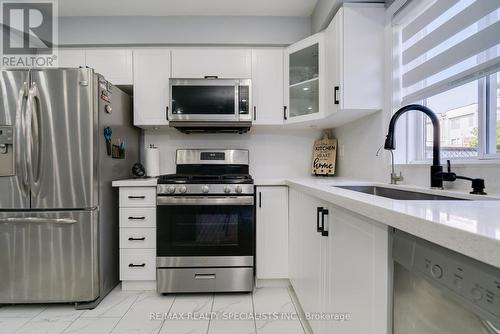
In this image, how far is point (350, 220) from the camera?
1009 mm

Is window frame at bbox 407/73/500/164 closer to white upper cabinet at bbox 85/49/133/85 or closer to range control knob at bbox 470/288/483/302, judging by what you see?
range control knob at bbox 470/288/483/302

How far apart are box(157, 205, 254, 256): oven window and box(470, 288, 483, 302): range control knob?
160 cm

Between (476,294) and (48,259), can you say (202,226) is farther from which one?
(476,294)

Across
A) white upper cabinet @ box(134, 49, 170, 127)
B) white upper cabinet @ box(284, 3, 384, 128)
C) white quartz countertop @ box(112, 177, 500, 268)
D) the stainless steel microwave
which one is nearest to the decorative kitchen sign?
white upper cabinet @ box(284, 3, 384, 128)

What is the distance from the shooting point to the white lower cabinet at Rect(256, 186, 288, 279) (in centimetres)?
211

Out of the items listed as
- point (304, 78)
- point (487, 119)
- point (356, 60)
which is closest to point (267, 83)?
point (304, 78)

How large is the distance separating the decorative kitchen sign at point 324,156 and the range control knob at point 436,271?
1919 mm

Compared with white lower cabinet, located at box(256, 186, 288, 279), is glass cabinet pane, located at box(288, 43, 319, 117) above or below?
above

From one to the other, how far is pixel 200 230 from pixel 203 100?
1.12 meters

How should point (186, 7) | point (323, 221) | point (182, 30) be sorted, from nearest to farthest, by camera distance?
1. point (323, 221)
2. point (186, 7)
3. point (182, 30)

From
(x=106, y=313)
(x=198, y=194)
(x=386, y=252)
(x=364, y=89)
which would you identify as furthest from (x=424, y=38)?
(x=106, y=313)

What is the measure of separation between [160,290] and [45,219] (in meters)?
0.97

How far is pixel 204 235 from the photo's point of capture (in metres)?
2.01

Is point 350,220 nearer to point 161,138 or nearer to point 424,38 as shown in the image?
point 424,38
